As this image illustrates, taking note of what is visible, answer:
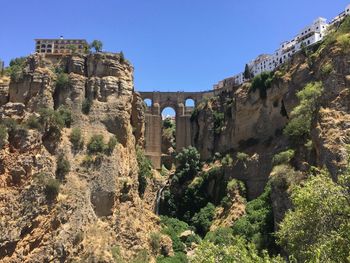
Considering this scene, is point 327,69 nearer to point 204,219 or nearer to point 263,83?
point 204,219

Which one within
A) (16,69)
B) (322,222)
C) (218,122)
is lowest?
(322,222)

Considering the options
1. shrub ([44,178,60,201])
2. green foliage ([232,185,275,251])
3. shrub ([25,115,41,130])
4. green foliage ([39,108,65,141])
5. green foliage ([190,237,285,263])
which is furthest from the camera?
green foliage ([39,108,65,141])

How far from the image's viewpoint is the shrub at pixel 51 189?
35219mm

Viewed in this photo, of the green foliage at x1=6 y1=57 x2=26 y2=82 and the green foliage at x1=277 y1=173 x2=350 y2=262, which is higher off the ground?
the green foliage at x1=6 y1=57 x2=26 y2=82

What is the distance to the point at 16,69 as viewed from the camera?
139ft

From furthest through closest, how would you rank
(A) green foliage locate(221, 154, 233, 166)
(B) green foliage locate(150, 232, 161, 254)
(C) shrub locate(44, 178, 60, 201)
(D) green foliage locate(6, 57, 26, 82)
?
(A) green foliage locate(221, 154, 233, 166) < (D) green foliage locate(6, 57, 26, 82) < (B) green foliage locate(150, 232, 161, 254) < (C) shrub locate(44, 178, 60, 201)

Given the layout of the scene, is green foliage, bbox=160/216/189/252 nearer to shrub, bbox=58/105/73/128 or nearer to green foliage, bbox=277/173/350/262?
shrub, bbox=58/105/73/128

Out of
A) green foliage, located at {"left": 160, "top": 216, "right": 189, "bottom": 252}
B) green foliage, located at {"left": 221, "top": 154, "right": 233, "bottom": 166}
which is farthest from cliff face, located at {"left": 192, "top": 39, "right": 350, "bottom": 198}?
green foliage, located at {"left": 160, "top": 216, "right": 189, "bottom": 252}

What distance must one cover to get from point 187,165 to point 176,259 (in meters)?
18.4

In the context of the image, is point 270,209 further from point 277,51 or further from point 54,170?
point 277,51

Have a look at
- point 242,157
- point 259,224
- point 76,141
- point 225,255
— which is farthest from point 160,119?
point 225,255

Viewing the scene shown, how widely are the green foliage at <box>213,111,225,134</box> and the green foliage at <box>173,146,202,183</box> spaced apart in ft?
13.2

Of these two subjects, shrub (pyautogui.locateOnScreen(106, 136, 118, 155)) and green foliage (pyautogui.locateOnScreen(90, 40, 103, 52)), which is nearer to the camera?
shrub (pyautogui.locateOnScreen(106, 136, 118, 155))

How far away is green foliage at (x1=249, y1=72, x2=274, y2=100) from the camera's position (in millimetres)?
55906
